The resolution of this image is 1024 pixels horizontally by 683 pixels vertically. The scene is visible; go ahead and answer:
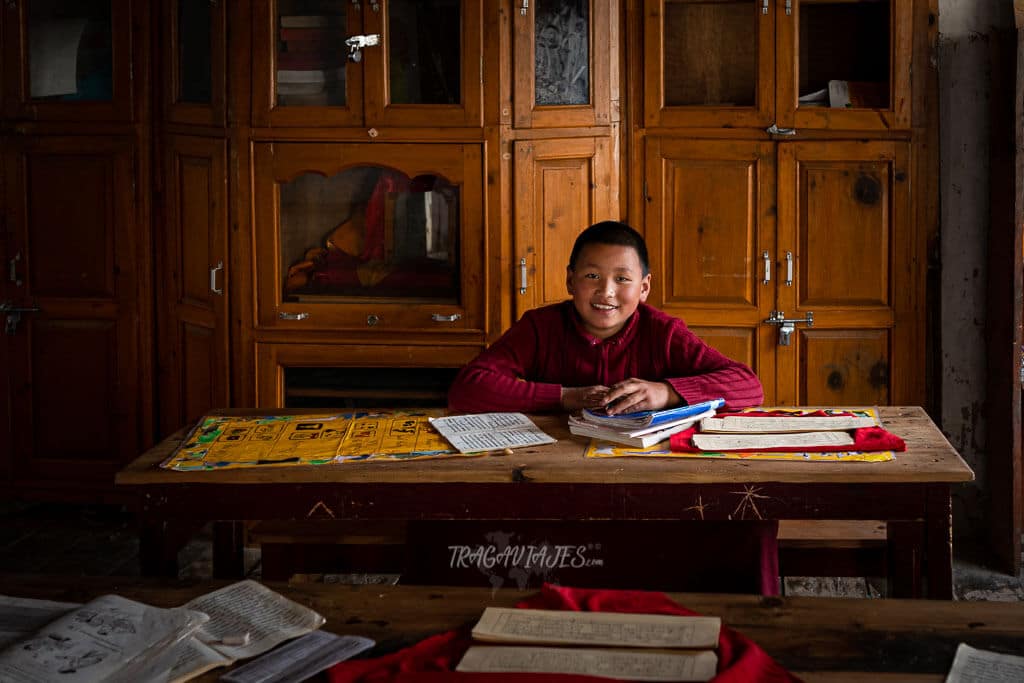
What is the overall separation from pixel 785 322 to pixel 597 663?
2.84 m

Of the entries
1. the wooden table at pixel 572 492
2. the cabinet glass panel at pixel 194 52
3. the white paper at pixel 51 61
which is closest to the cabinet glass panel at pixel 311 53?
the cabinet glass panel at pixel 194 52

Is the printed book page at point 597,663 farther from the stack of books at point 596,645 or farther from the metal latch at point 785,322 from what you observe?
the metal latch at point 785,322

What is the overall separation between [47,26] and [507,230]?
76.3 inches

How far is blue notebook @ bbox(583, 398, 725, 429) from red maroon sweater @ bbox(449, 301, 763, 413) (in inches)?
5.6

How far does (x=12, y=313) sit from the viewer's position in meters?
4.41

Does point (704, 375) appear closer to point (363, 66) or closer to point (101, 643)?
point (101, 643)

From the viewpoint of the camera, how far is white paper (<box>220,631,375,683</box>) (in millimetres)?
1465

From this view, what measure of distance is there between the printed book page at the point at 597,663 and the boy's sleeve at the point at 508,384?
1.32m

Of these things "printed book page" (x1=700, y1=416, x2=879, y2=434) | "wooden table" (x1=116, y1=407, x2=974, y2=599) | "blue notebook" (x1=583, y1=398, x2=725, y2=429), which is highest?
"blue notebook" (x1=583, y1=398, x2=725, y2=429)

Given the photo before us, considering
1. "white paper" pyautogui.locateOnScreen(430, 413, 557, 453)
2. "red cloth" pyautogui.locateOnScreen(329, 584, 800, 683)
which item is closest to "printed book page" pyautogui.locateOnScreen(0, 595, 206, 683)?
"red cloth" pyautogui.locateOnScreen(329, 584, 800, 683)

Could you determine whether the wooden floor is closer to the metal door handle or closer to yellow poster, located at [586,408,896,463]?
the metal door handle

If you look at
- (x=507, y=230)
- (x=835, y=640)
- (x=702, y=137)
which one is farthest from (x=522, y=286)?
(x=835, y=640)

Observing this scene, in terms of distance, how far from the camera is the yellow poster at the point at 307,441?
7.83 feet

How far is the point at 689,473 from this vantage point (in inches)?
88.6
